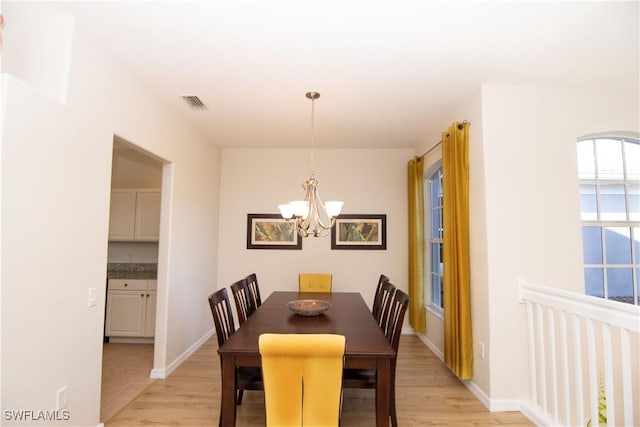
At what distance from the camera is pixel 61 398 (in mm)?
1828

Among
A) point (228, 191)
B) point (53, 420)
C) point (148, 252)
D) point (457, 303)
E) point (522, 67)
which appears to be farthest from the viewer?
point (228, 191)

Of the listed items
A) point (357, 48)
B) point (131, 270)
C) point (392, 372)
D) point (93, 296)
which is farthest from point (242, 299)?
point (131, 270)

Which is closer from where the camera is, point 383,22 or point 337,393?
point 337,393

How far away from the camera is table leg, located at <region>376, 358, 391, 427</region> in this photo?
1.75 m

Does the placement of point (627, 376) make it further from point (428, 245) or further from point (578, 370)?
point (428, 245)

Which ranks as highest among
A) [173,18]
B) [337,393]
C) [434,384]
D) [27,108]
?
[173,18]

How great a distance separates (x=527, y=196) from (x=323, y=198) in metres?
2.68

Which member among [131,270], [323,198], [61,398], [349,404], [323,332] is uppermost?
[323,198]

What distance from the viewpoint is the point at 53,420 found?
1.76 m

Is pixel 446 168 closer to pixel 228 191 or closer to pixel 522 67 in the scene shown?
pixel 522 67

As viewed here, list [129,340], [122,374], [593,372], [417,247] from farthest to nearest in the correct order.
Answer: [417,247], [129,340], [122,374], [593,372]

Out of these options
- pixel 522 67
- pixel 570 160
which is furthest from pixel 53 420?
pixel 570 160

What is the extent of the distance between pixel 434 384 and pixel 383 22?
3067 mm

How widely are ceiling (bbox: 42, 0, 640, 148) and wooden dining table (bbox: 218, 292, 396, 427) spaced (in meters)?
1.97
